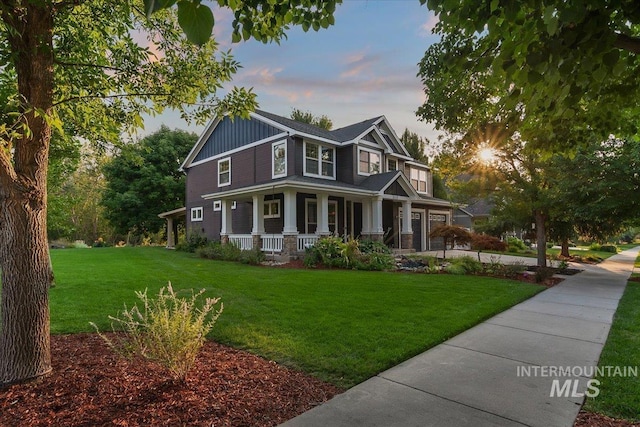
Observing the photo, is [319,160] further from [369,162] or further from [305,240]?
[305,240]

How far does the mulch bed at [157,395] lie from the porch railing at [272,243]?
1084 centimetres

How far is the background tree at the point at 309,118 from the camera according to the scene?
105ft

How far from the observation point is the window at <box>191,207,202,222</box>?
21.8 meters

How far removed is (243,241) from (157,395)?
1383cm

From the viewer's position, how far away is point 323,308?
6.13 meters

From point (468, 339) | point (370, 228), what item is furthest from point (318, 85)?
point (370, 228)

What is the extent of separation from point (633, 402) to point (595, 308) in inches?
172

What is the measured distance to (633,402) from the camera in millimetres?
3002

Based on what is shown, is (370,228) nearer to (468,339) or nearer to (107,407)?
(468,339)

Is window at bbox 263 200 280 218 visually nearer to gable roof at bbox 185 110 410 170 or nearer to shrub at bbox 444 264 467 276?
gable roof at bbox 185 110 410 170

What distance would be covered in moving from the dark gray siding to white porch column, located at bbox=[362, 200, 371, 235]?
5.50 meters

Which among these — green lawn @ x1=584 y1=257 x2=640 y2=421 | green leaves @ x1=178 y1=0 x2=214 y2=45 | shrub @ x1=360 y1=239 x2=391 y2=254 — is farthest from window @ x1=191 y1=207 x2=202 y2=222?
green leaves @ x1=178 y1=0 x2=214 y2=45

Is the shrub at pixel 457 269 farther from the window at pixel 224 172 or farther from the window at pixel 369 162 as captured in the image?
the window at pixel 224 172

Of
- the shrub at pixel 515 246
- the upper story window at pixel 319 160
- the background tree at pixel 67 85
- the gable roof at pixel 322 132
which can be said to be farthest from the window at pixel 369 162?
the background tree at pixel 67 85
